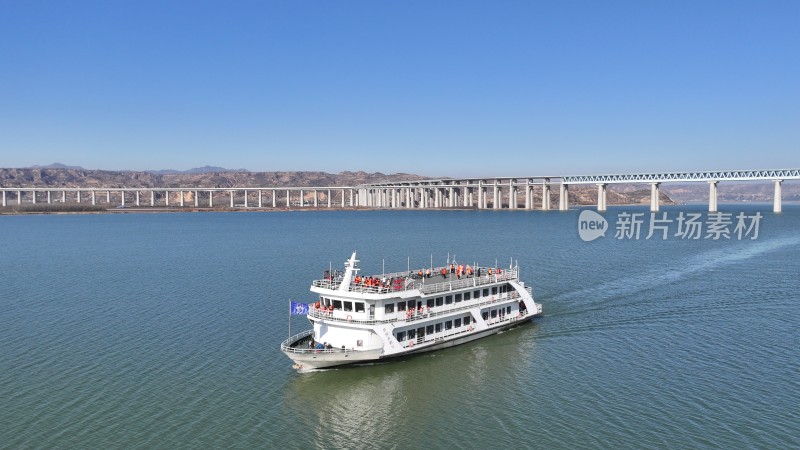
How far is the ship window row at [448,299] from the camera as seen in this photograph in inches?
1531

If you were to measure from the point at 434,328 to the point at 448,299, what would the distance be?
2559 millimetres

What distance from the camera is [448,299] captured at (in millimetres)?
42594

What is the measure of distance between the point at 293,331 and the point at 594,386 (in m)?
22.6

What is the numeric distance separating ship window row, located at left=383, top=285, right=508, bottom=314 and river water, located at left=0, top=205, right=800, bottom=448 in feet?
11.1

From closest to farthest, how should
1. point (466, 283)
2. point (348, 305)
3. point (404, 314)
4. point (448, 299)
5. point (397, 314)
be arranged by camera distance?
point (348, 305) → point (397, 314) → point (404, 314) → point (448, 299) → point (466, 283)

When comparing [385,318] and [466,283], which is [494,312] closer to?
[466,283]

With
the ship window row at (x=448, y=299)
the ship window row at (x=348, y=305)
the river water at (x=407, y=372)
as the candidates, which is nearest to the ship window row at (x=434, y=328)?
the ship window row at (x=448, y=299)

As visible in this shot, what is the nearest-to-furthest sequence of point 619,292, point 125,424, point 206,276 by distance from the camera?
point 125,424 → point 619,292 → point 206,276

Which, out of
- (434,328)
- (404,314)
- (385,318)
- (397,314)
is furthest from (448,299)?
(385,318)

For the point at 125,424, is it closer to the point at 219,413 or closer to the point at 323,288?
the point at 219,413

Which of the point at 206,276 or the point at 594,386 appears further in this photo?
the point at 206,276

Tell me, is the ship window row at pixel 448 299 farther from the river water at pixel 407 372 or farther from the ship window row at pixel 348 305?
the river water at pixel 407 372

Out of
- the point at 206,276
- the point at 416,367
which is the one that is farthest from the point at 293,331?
the point at 206,276

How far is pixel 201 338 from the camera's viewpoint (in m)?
43.4
